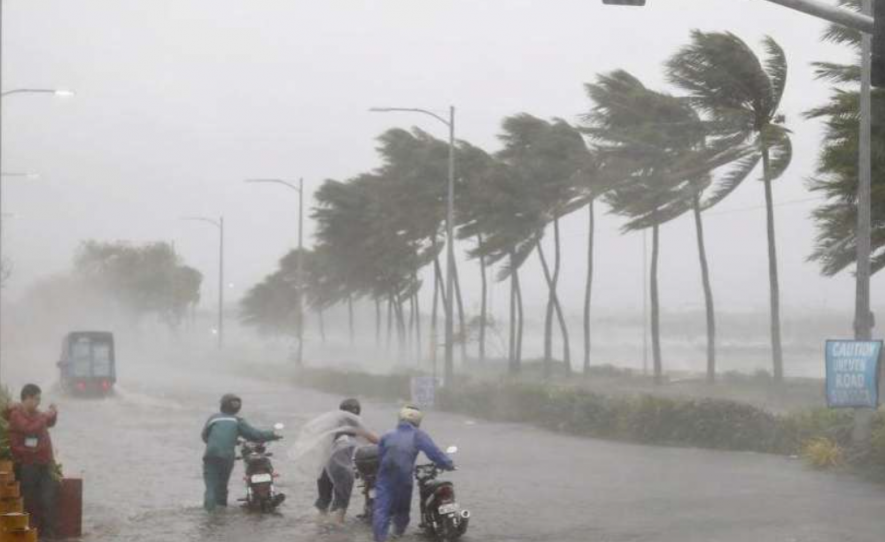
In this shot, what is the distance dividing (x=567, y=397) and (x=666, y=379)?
751 inches

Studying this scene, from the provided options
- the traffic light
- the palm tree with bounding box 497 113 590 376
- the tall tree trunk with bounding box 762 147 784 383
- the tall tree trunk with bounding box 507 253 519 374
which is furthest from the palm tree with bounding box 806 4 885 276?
the tall tree trunk with bounding box 507 253 519 374

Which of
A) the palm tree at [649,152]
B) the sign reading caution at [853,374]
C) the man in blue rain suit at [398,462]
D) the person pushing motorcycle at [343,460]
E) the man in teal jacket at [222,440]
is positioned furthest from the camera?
the palm tree at [649,152]

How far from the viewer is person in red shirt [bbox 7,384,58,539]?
14.1 meters

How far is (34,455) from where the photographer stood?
14148mm

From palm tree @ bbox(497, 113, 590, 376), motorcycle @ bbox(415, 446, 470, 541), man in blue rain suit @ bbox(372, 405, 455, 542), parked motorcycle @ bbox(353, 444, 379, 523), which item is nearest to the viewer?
man in blue rain suit @ bbox(372, 405, 455, 542)

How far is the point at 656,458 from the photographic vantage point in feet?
80.2

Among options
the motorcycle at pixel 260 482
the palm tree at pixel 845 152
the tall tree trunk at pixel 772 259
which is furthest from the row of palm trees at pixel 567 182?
the motorcycle at pixel 260 482

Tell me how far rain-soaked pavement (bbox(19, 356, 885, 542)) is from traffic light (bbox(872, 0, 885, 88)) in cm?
518

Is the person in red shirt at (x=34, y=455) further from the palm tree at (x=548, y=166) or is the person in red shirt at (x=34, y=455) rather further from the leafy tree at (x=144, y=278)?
the leafy tree at (x=144, y=278)

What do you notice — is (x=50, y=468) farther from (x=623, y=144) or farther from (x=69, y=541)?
(x=623, y=144)

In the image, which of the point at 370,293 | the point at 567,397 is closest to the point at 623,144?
the point at 567,397

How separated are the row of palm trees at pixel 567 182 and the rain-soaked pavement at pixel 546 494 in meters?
10.7

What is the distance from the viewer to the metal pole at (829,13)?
38.2 ft

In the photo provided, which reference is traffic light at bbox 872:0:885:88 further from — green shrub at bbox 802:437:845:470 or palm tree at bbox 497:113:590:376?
palm tree at bbox 497:113:590:376
